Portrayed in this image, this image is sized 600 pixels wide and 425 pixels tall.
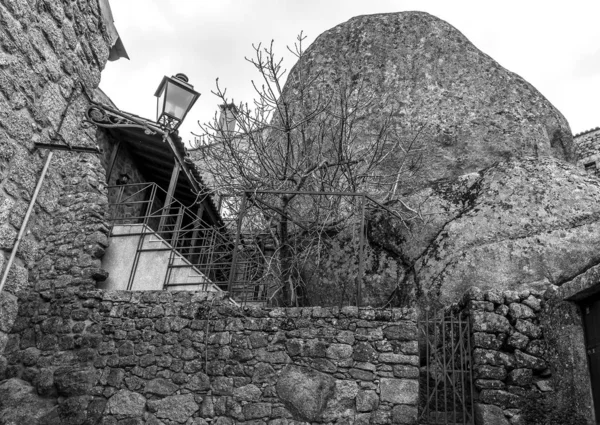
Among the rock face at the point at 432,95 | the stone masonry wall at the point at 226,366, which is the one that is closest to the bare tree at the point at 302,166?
the rock face at the point at 432,95

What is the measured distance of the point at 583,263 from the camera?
5797 millimetres

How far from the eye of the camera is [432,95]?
8.97 m

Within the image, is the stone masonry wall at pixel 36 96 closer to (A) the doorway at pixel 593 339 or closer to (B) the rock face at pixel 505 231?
(B) the rock face at pixel 505 231

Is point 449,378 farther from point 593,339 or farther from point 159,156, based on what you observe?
point 159,156

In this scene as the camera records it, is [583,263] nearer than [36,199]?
No

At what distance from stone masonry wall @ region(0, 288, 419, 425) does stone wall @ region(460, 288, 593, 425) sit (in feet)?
2.88

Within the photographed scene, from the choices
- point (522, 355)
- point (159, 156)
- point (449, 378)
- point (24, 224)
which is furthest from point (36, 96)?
point (159, 156)

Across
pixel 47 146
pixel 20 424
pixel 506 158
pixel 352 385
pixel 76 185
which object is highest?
pixel 506 158

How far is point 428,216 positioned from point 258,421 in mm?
3897

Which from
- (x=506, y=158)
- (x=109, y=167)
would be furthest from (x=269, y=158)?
(x=506, y=158)

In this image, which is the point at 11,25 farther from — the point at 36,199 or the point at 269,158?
the point at 269,158

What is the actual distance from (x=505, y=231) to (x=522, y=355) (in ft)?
6.23

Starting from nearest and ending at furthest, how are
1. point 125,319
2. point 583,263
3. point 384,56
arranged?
1. point 125,319
2. point 583,263
3. point 384,56

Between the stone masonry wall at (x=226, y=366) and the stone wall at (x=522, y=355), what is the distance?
34.5 inches
